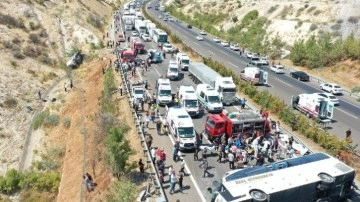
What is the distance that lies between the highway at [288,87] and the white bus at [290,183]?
13.6 meters

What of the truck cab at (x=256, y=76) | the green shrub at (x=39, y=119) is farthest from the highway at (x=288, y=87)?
the green shrub at (x=39, y=119)

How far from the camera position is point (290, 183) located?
20344mm

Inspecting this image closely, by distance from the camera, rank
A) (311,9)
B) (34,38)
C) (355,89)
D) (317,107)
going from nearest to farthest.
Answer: (317,107) < (355,89) < (34,38) < (311,9)

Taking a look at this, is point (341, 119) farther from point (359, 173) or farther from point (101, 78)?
point (101, 78)

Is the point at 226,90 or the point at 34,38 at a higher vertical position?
the point at 226,90

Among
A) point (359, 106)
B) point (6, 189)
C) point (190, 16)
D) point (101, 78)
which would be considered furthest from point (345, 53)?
point (190, 16)

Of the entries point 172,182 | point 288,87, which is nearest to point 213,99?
point 172,182

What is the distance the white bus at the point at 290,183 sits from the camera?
19641 millimetres

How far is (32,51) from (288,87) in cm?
4274

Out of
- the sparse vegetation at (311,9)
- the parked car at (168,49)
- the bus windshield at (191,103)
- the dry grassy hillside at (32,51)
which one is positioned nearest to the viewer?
the bus windshield at (191,103)

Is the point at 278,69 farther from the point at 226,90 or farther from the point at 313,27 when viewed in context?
→ the point at 226,90

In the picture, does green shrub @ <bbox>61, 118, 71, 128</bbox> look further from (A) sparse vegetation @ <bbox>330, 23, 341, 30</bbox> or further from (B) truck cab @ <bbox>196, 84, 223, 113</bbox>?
(A) sparse vegetation @ <bbox>330, 23, 341, 30</bbox>

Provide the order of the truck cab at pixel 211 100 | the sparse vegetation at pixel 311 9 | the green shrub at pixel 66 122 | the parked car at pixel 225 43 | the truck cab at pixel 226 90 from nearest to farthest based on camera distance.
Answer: the truck cab at pixel 211 100 < the truck cab at pixel 226 90 < the green shrub at pixel 66 122 < the sparse vegetation at pixel 311 9 < the parked car at pixel 225 43

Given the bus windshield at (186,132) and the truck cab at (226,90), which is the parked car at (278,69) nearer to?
the truck cab at (226,90)
